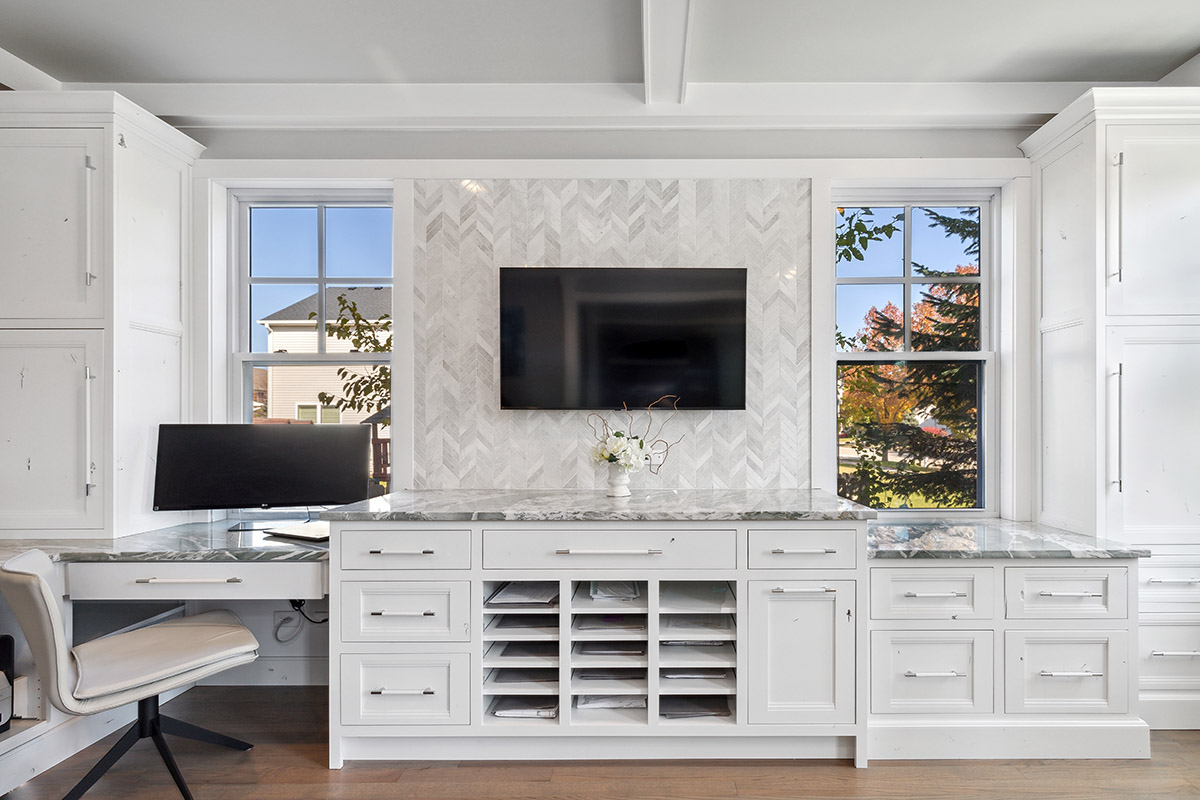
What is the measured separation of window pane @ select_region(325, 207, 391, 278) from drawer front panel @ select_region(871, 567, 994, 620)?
101 inches

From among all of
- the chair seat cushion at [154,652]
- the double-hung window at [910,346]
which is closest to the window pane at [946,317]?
the double-hung window at [910,346]

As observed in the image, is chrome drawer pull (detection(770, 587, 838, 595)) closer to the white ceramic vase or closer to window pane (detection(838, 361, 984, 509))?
the white ceramic vase

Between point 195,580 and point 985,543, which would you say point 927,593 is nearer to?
point 985,543

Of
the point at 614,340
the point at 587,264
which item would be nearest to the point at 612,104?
the point at 587,264

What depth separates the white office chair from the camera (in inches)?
73.9

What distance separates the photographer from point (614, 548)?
234 centimetres

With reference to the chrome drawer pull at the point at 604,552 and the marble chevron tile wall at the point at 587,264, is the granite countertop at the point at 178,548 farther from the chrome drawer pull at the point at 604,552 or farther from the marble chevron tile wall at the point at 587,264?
the chrome drawer pull at the point at 604,552

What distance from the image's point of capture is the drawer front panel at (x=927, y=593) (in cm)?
242

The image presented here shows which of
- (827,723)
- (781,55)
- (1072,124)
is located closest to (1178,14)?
(1072,124)

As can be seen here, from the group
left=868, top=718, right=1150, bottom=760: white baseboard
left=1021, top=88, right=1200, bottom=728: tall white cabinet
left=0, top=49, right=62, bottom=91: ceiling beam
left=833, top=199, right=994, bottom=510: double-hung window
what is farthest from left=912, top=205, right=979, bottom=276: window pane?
left=0, top=49, right=62, bottom=91: ceiling beam

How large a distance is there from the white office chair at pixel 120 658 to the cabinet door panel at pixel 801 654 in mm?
1717

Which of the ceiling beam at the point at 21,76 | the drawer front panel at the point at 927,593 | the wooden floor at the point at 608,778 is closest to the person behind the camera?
the wooden floor at the point at 608,778

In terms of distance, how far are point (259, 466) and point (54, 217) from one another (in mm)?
1204

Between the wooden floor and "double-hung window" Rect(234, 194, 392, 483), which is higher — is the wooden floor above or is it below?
below
